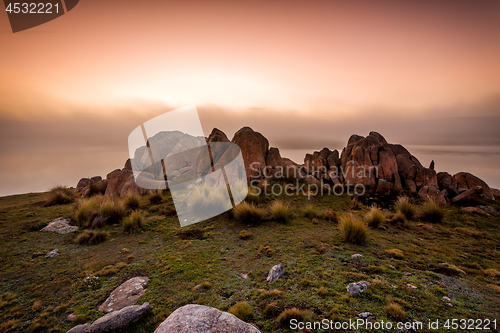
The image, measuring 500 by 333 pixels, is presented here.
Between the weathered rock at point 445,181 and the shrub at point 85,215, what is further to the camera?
the weathered rock at point 445,181

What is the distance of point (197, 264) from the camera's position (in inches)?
234

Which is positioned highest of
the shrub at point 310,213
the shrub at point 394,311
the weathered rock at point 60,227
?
the weathered rock at point 60,227

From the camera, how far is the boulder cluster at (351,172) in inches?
677

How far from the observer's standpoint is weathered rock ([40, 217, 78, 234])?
8.45m

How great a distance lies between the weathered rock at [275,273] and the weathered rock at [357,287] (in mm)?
1570

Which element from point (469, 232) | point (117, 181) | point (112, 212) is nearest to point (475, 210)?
point (469, 232)

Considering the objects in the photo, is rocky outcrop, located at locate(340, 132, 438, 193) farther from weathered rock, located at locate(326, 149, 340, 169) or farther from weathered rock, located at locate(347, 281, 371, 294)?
weathered rock, located at locate(347, 281, 371, 294)

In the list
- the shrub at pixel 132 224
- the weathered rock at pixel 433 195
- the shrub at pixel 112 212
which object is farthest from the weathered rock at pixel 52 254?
the weathered rock at pixel 433 195

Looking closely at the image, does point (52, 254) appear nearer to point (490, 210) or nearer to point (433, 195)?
point (433, 195)

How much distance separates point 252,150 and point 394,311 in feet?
53.1

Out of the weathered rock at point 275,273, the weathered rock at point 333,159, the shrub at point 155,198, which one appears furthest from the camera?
the weathered rock at point 333,159

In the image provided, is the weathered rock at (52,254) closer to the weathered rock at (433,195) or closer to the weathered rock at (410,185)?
the weathered rock at (433,195)

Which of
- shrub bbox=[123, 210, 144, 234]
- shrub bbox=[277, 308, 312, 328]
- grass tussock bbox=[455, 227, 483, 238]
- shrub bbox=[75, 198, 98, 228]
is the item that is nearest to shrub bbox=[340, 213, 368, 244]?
shrub bbox=[277, 308, 312, 328]

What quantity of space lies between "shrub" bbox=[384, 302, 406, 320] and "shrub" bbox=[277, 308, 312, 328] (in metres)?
1.39
